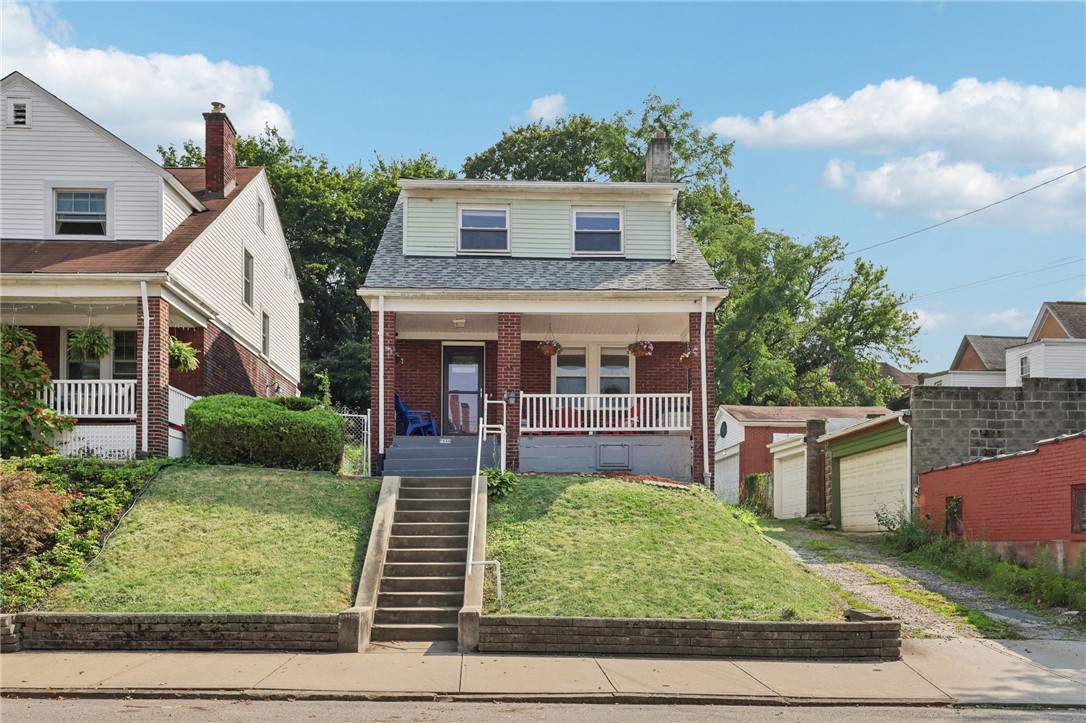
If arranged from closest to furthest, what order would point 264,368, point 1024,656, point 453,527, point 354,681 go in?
point 354,681 < point 1024,656 < point 453,527 < point 264,368

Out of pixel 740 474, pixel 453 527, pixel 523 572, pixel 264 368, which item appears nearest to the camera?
pixel 523 572

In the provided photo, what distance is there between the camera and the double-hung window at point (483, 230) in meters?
22.6

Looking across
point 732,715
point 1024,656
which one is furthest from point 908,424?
point 732,715

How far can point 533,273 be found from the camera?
21.7 metres

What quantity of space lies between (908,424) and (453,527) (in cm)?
999

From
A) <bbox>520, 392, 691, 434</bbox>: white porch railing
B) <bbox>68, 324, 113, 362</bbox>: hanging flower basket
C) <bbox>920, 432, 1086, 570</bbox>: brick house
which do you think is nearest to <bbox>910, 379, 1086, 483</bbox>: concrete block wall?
<bbox>920, 432, 1086, 570</bbox>: brick house

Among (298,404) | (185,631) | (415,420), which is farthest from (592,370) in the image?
(185,631)

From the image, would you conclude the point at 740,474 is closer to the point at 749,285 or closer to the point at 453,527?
the point at 749,285

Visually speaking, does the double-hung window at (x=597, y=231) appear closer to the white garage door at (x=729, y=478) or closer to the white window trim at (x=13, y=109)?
the white window trim at (x=13, y=109)

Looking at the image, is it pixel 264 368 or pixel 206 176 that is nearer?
pixel 206 176

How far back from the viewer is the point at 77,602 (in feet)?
42.0

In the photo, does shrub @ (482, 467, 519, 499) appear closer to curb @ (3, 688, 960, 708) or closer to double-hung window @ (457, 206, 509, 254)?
double-hung window @ (457, 206, 509, 254)

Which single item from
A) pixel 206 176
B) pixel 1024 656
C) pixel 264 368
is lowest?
pixel 1024 656

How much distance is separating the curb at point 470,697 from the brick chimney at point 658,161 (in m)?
16.2
